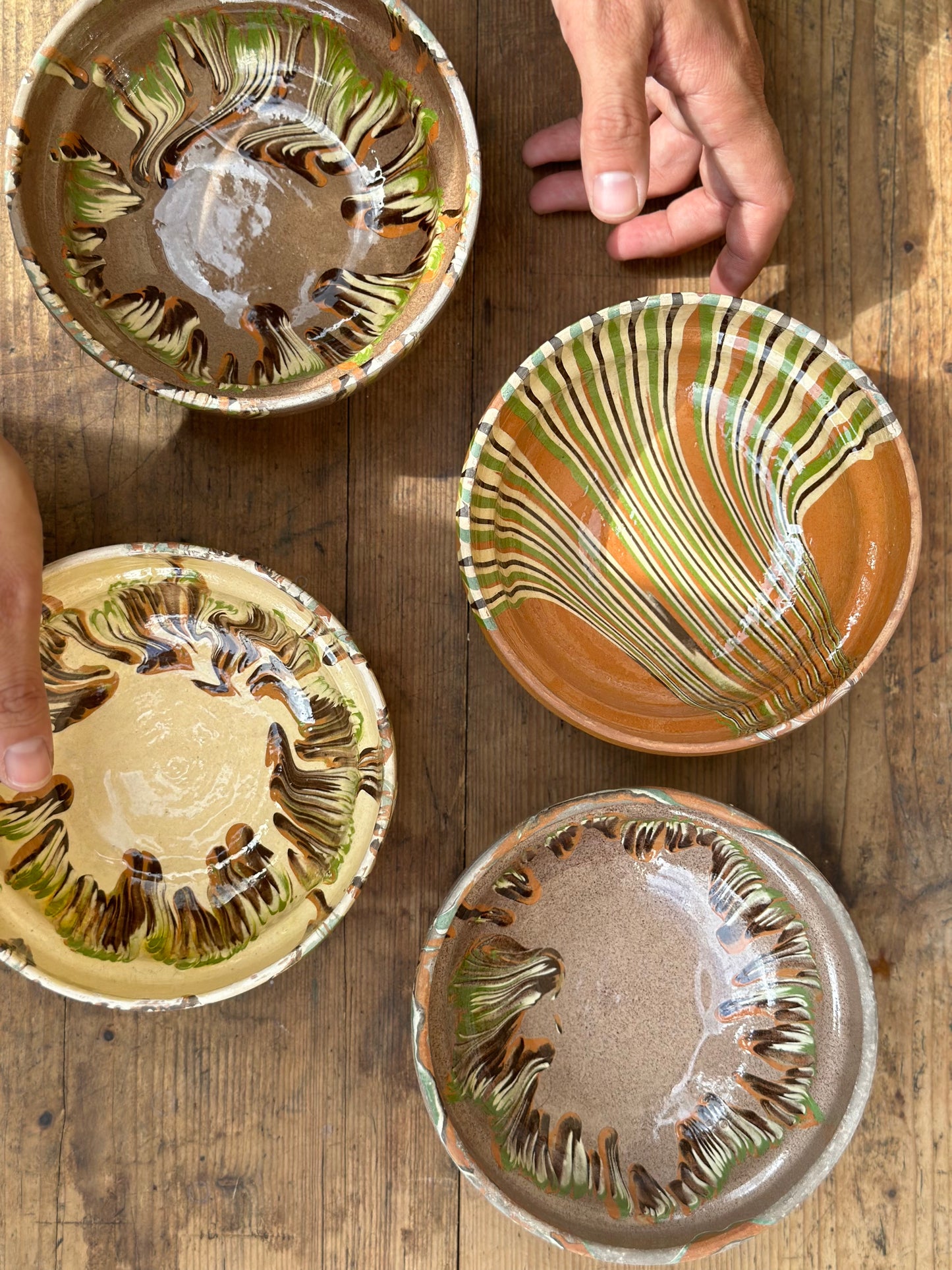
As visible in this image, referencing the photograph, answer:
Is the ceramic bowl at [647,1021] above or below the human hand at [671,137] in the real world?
below

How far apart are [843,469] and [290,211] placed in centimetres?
53

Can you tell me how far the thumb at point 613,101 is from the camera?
0.70 meters

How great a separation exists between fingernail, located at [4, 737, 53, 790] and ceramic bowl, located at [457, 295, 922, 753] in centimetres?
37

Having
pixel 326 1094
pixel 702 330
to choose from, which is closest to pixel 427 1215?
Result: pixel 326 1094

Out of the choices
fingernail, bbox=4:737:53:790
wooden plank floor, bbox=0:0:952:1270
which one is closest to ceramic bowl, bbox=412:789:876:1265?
wooden plank floor, bbox=0:0:952:1270

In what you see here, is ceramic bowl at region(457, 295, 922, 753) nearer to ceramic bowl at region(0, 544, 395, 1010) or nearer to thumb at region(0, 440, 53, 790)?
ceramic bowl at region(0, 544, 395, 1010)

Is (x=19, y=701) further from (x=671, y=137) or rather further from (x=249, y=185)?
(x=671, y=137)

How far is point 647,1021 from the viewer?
84cm

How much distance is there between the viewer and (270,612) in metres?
0.81

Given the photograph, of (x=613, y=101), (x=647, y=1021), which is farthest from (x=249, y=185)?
(x=647, y=1021)

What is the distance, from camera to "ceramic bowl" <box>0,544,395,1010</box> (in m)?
0.80

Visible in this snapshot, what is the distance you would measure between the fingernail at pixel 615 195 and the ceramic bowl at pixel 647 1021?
462 millimetres

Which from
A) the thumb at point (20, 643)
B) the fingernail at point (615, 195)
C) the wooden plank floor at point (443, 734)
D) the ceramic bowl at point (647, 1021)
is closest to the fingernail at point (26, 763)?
the thumb at point (20, 643)

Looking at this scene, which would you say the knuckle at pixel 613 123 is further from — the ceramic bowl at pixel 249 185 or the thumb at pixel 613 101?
the ceramic bowl at pixel 249 185
